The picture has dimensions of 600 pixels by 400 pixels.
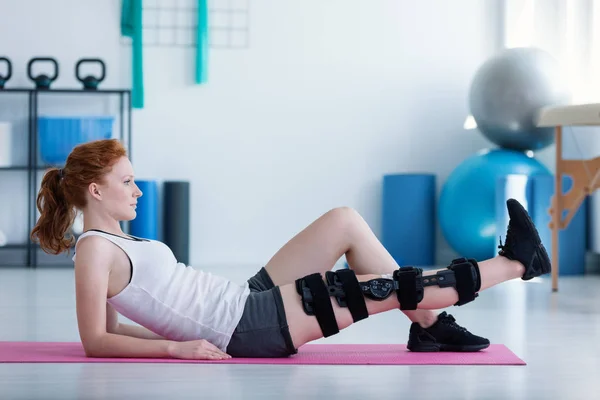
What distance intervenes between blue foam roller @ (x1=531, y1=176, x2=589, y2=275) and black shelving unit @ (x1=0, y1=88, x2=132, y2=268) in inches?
96.0

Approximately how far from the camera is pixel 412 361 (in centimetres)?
219

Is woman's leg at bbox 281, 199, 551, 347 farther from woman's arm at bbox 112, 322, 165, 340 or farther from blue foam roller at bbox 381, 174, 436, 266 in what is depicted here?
blue foam roller at bbox 381, 174, 436, 266

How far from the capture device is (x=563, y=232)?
4.94 m

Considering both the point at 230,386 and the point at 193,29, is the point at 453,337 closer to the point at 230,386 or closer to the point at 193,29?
the point at 230,386

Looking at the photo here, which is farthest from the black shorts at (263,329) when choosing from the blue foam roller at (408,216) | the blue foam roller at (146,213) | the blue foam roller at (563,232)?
the blue foam roller at (408,216)

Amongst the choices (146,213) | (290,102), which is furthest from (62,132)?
(290,102)

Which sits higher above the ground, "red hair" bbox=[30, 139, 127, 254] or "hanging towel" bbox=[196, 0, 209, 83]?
"hanging towel" bbox=[196, 0, 209, 83]

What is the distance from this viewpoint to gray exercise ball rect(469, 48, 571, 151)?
495 centimetres

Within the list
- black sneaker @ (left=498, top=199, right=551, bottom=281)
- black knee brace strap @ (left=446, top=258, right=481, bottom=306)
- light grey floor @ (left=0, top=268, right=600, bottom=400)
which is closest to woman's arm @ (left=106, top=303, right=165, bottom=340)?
light grey floor @ (left=0, top=268, right=600, bottom=400)

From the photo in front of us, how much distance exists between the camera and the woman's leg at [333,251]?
2.24 m

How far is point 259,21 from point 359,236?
3707mm

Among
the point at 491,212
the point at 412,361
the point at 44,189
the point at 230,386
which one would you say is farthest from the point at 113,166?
the point at 491,212

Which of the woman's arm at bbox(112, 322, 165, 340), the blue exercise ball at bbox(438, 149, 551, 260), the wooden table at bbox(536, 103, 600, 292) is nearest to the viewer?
the woman's arm at bbox(112, 322, 165, 340)

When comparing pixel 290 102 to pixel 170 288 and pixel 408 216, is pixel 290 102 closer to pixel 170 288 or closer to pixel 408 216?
pixel 408 216
